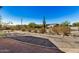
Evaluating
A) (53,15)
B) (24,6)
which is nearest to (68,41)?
(53,15)

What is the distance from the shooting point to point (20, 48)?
4.90m

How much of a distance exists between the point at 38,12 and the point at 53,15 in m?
0.23

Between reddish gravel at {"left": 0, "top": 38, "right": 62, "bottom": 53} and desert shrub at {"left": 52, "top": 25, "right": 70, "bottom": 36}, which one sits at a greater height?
desert shrub at {"left": 52, "top": 25, "right": 70, "bottom": 36}

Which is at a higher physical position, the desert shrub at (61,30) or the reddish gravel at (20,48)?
the desert shrub at (61,30)

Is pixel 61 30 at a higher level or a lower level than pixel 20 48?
higher

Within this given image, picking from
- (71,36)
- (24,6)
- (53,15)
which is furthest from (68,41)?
(24,6)

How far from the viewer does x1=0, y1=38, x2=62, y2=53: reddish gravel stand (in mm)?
4891

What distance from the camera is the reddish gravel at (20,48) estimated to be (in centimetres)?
489
